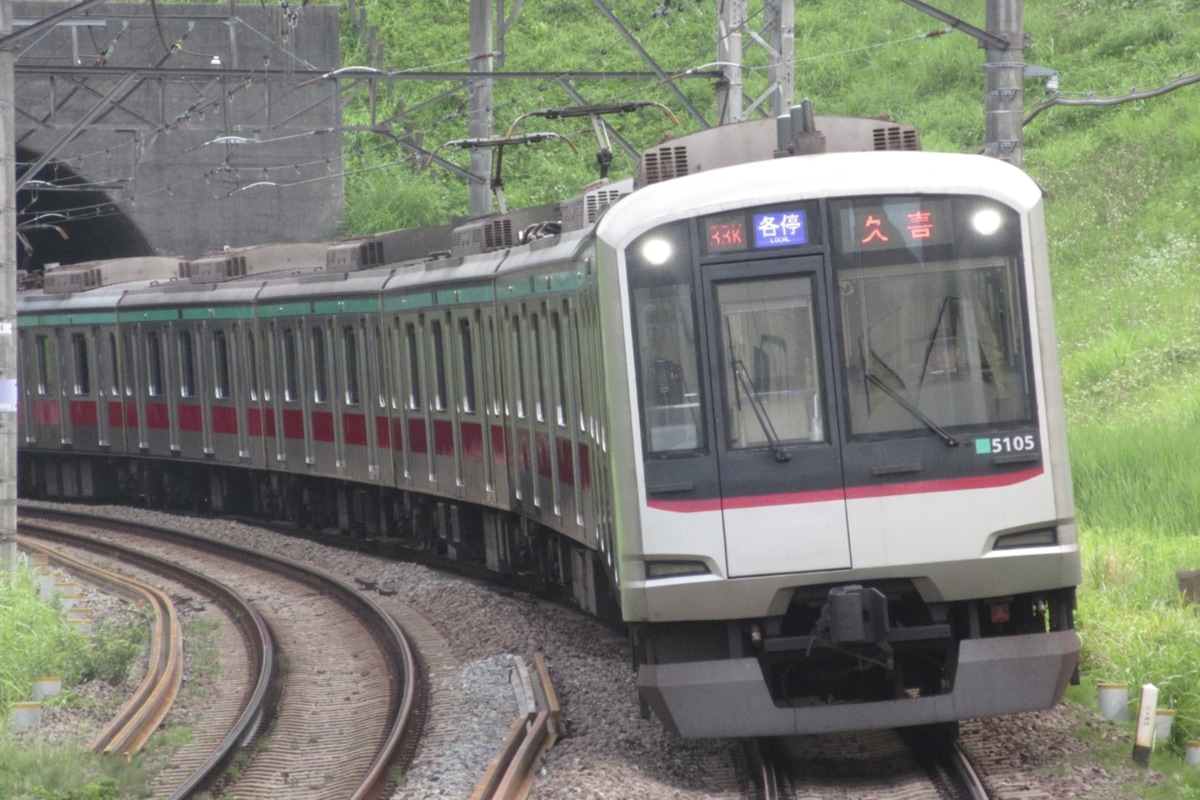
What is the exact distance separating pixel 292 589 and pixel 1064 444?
9.23m

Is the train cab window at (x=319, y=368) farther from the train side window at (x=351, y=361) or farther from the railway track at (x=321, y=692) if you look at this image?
the railway track at (x=321, y=692)

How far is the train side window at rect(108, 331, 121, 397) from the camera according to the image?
23.2 meters

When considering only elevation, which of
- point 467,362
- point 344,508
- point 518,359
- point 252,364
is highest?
point 252,364

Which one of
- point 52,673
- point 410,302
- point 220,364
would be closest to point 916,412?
point 52,673

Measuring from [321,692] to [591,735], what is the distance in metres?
2.94

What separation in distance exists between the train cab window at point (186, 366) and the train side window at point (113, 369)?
180cm

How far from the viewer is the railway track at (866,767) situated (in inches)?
274

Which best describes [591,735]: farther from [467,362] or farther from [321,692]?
[467,362]

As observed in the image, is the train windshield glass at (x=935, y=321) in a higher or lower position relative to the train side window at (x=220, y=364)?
lower

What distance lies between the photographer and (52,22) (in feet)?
39.1

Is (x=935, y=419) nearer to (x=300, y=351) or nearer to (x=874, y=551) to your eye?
(x=874, y=551)

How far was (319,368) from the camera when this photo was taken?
60.4 feet

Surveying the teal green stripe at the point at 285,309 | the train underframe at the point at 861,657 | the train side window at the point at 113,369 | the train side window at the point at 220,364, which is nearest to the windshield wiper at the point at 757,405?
the train underframe at the point at 861,657

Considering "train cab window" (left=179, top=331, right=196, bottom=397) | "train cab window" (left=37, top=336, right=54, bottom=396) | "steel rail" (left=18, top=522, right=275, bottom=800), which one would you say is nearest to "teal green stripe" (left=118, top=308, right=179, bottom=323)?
"train cab window" (left=179, top=331, right=196, bottom=397)
